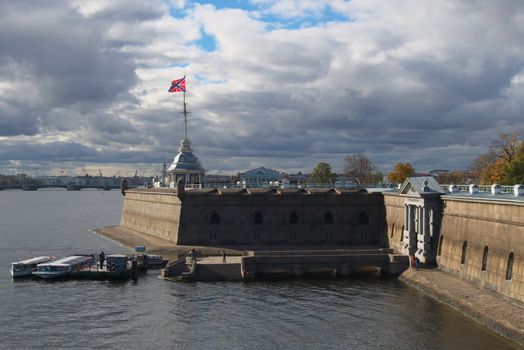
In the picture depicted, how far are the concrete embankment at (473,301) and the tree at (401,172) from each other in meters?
76.0

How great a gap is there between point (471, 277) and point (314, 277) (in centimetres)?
1225

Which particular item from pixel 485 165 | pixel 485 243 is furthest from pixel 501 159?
pixel 485 243

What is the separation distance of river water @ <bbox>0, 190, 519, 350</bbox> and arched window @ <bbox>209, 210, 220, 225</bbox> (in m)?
14.1

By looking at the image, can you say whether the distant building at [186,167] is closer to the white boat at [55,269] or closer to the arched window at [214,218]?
the arched window at [214,218]

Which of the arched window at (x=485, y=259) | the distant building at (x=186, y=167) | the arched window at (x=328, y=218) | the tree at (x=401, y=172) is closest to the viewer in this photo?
the arched window at (x=485, y=259)

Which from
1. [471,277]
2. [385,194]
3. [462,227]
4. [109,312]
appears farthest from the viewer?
[385,194]

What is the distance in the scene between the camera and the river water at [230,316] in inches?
1266

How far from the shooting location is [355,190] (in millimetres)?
64875

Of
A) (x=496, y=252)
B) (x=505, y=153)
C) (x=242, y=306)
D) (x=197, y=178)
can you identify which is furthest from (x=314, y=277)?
(x=505, y=153)

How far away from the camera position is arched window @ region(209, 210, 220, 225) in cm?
6312

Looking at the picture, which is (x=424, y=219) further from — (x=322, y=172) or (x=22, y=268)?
(x=322, y=172)

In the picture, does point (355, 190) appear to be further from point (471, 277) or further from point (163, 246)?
point (471, 277)

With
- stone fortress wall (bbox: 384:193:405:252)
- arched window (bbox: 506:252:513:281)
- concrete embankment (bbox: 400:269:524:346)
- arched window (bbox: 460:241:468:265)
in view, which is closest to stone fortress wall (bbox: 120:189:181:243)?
stone fortress wall (bbox: 384:193:405:252)

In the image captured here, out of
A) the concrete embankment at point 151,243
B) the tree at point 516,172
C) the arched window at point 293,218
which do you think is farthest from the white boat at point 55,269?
the tree at point 516,172
